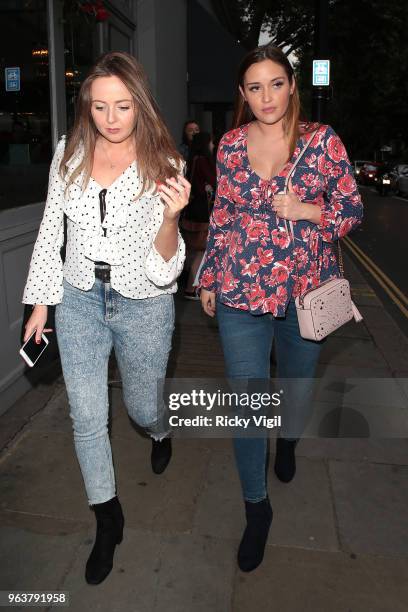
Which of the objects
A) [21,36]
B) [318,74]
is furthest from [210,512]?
[318,74]

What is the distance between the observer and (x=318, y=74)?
28.2ft

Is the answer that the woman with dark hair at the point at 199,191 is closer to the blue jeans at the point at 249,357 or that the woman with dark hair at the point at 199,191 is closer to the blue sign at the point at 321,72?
Result: the blue sign at the point at 321,72

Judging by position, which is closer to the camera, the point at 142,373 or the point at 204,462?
the point at 142,373

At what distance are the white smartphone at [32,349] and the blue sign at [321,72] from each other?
711 cm

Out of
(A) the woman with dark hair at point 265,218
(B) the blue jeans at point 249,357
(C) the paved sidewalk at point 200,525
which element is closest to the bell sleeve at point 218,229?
(A) the woman with dark hair at point 265,218

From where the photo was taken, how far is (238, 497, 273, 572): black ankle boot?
8.74ft

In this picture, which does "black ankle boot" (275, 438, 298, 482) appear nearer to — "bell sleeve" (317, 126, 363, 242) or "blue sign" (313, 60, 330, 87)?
"bell sleeve" (317, 126, 363, 242)

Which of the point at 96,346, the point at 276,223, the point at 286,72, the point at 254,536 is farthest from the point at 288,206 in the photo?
the point at 254,536

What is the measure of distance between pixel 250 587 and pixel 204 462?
108 cm

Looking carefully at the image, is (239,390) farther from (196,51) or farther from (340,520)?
(196,51)

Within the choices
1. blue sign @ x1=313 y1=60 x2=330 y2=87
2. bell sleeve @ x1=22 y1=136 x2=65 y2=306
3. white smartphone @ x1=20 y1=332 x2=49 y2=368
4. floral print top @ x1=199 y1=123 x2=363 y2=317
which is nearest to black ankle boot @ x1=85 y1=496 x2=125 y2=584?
white smartphone @ x1=20 y1=332 x2=49 y2=368

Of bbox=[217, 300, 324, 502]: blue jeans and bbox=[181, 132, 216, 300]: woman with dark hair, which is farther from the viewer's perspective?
bbox=[181, 132, 216, 300]: woman with dark hair

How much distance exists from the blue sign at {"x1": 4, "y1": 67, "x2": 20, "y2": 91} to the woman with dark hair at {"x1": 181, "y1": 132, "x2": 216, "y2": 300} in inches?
103

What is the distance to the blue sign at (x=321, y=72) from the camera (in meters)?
8.55
